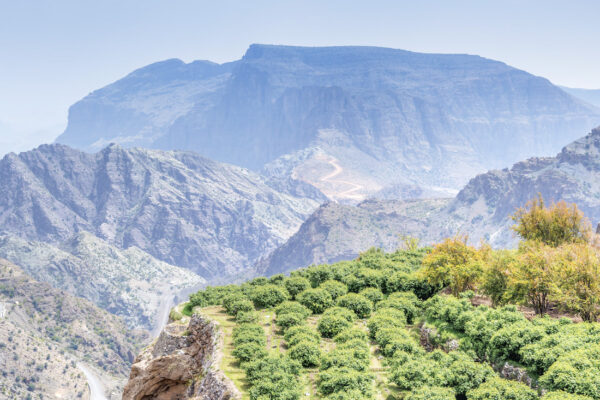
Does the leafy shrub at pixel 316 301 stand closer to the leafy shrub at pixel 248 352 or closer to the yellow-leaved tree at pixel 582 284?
the leafy shrub at pixel 248 352

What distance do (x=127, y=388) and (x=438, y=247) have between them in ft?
128

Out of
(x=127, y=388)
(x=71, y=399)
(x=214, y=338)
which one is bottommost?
(x=71, y=399)

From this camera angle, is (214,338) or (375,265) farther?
(375,265)

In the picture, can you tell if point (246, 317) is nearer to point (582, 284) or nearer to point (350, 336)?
point (350, 336)

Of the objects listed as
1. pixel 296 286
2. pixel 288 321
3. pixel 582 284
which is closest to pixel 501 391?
pixel 582 284

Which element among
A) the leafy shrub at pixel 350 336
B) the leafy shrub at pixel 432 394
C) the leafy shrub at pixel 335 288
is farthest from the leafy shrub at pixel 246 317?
the leafy shrub at pixel 432 394

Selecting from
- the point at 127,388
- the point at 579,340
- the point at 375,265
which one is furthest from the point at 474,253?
the point at 127,388

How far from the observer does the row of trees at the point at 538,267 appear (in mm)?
40562

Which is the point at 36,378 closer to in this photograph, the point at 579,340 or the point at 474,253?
the point at 474,253

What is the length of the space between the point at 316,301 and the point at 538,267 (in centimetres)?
2389

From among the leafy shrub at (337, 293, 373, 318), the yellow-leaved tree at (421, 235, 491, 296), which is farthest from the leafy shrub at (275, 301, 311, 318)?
the yellow-leaved tree at (421, 235, 491, 296)

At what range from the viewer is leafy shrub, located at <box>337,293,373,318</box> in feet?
174

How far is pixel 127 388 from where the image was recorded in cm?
5009

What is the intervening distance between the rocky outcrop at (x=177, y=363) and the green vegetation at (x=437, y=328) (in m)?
2.27
